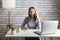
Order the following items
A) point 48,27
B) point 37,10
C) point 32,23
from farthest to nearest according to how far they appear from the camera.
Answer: point 37,10
point 32,23
point 48,27

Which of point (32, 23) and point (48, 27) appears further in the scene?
point (32, 23)

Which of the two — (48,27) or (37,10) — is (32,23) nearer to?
(37,10)

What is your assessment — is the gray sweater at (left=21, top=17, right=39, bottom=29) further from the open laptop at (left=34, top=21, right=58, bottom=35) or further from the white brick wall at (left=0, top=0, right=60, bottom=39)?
the open laptop at (left=34, top=21, right=58, bottom=35)

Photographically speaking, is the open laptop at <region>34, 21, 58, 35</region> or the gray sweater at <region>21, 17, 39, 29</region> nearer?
the open laptop at <region>34, 21, 58, 35</region>

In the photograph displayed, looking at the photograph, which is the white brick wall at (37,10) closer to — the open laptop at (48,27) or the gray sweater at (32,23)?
the gray sweater at (32,23)

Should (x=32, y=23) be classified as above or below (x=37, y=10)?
below

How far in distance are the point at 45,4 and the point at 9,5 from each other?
1.05 metres

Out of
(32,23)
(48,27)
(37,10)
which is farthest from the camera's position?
(37,10)

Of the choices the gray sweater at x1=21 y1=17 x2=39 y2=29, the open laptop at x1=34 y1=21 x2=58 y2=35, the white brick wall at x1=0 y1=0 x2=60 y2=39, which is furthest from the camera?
the white brick wall at x1=0 y1=0 x2=60 y2=39

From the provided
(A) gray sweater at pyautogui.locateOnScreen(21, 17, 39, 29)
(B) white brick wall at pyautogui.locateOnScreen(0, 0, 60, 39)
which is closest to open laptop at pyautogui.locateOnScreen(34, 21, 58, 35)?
(A) gray sweater at pyautogui.locateOnScreen(21, 17, 39, 29)

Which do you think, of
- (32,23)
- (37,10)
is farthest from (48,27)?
(37,10)

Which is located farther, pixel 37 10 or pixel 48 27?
pixel 37 10

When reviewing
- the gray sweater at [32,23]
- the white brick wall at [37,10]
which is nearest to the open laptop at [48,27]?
the gray sweater at [32,23]

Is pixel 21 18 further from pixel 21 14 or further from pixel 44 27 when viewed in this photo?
pixel 44 27
